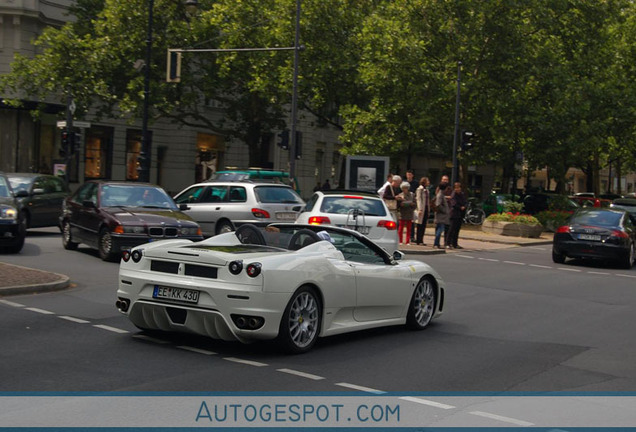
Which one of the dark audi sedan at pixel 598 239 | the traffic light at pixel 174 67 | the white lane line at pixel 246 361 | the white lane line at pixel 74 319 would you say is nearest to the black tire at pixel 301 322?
the white lane line at pixel 246 361

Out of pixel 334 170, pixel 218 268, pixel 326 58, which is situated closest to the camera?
pixel 218 268

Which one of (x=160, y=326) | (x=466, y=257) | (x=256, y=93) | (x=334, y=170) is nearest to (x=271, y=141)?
(x=334, y=170)

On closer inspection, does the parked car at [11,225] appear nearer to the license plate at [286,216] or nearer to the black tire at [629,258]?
the license plate at [286,216]

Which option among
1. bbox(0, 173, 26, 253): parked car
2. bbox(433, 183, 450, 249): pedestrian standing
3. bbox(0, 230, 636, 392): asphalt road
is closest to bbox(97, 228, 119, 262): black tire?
bbox(0, 173, 26, 253): parked car

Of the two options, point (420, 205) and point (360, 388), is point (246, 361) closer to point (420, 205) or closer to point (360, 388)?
point (360, 388)

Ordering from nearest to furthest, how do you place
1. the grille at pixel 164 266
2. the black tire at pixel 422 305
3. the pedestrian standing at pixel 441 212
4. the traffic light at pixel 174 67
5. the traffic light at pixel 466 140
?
the grille at pixel 164 266 → the black tire at pixel 422 305 → the pedestrian standing at pixel 441 212 → the traffic light at pixel 174 67 → the traffic light at pixel 466 140

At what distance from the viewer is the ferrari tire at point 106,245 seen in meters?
16.5

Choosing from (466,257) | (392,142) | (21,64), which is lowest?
(466,257)

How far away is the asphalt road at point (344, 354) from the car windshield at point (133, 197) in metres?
3.87

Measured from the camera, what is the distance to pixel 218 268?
8258 mm

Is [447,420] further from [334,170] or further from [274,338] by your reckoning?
[334,170]

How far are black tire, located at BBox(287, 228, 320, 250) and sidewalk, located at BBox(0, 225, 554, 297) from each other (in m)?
4.54

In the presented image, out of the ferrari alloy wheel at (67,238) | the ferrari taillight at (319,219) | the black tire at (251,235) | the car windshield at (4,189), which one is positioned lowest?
the ferrari alloy wheel at (67,238)

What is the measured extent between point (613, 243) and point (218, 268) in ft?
50.5
